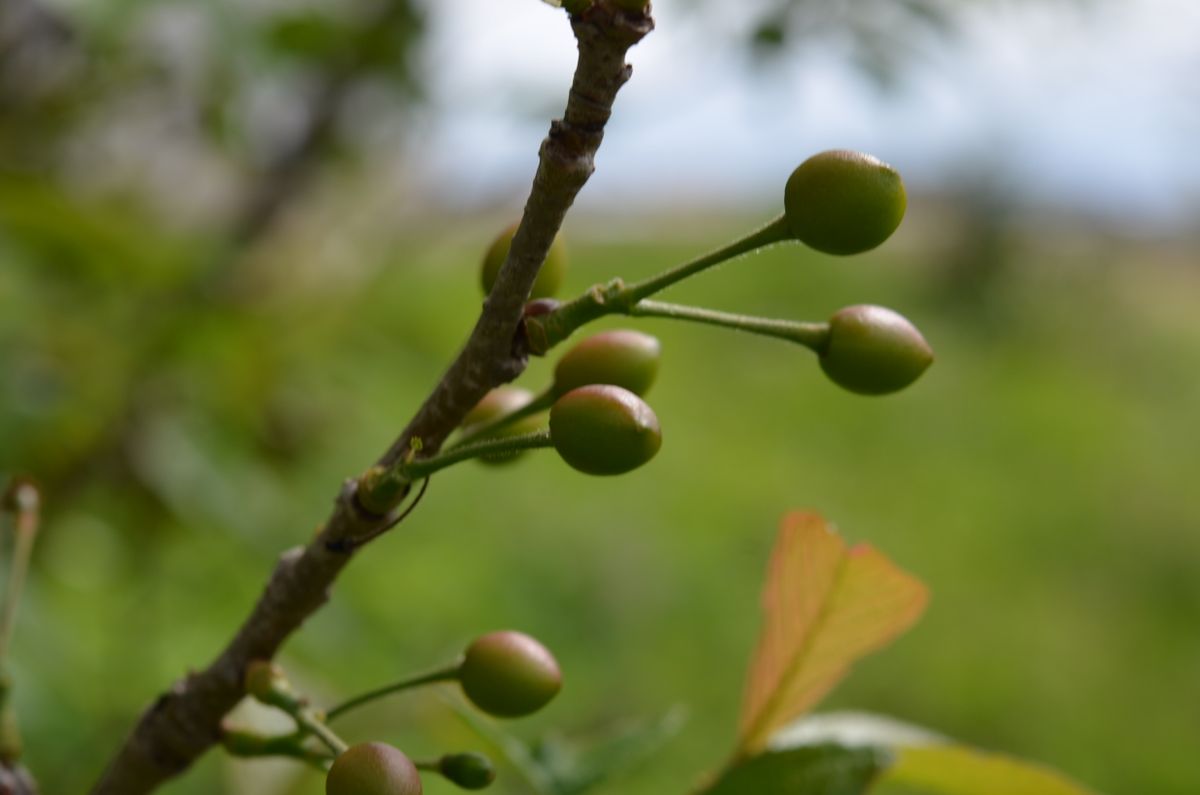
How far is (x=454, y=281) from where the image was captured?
4.64 m

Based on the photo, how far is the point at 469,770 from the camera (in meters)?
0.55

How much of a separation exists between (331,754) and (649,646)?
118 inches

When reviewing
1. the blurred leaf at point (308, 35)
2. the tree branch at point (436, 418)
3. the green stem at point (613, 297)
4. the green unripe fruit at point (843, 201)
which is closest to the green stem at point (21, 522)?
the tree branch at point (436, 418)

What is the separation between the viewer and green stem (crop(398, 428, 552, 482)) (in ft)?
1.59

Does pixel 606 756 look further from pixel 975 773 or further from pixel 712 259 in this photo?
pixel 712 259

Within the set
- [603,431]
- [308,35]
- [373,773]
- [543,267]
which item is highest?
[308,35]

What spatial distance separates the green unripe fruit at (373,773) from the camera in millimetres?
481

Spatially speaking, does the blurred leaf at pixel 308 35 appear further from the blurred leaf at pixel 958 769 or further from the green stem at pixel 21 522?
the blurred leaf at pixel 958 769

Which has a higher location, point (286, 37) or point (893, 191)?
point (286, 37)

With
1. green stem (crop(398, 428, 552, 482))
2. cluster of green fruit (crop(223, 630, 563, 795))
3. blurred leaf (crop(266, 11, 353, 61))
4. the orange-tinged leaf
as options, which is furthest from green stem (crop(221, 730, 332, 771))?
blurred leaf (crop(266, 11, 353, 61))

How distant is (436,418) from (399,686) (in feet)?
0.42

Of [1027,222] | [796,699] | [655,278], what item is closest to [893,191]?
[655,278]

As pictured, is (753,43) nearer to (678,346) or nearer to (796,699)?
(796,699)

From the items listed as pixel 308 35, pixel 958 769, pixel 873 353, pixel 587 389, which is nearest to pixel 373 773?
pixel 587 389
